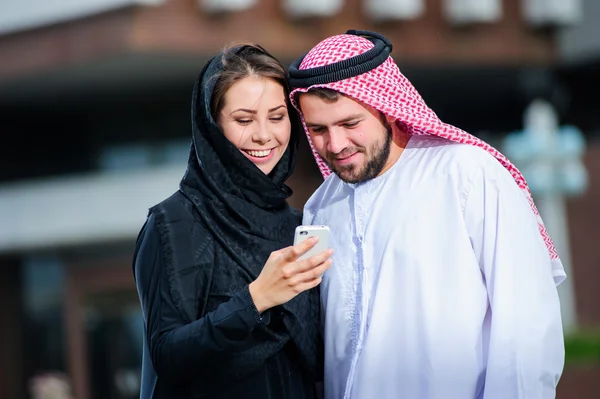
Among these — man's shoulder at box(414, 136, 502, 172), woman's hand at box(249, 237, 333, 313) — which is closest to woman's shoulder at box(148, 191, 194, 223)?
woman's hand at box(249, 237, 333, 313)

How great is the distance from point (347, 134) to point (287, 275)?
1.75ft

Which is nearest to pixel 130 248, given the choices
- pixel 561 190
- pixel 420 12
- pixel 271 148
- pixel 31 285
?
pixel 31 285

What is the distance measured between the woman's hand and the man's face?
419 mm

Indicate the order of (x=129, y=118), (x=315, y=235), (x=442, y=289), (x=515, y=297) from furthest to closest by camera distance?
(x=129, y=118)
(x=442, y=289)
(x=515, y=297)
(x=315, y=235)

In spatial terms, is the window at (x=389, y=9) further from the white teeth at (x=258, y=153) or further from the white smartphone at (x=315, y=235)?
the white smartphone at (x=315, y=235)

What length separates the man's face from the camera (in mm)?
3082

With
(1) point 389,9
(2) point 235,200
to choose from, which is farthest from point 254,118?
(1) point 389,9

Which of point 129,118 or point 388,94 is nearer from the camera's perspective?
point 388,94

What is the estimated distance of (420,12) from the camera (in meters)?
11.8

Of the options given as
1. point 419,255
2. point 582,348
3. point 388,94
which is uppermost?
point 388,94

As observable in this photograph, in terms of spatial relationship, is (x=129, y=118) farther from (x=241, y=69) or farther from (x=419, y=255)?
(x=419, y=255)

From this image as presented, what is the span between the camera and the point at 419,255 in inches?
121

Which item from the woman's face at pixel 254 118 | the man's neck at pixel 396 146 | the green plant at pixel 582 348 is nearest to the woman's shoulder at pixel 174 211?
the woman's face at pixel 254 118

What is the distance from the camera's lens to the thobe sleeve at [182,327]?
2867 mm
